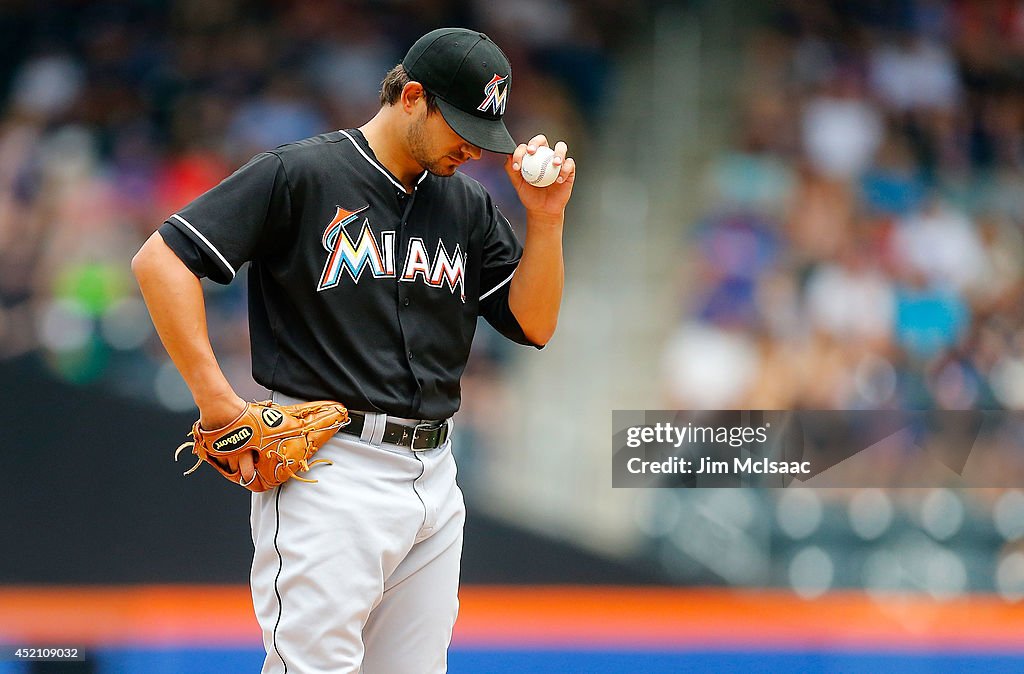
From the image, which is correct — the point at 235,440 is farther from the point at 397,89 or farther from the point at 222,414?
the point at 397,89

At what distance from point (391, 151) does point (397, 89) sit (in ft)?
0.35

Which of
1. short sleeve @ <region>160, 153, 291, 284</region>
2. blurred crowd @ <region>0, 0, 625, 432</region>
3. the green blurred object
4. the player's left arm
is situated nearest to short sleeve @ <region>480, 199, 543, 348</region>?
the player's left arm

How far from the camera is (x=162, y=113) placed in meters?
4.55

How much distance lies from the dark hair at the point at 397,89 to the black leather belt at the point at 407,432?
0.53m

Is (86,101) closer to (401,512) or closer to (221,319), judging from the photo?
(221,319)

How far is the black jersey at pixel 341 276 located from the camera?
189 centimetres

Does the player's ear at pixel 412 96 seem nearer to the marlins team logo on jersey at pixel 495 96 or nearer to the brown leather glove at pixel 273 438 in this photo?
the marlins team logo on jersey at pixel 495 96

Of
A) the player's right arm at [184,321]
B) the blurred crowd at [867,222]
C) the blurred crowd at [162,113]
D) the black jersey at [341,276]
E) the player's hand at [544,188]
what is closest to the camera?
the player's right arm at [184,321]

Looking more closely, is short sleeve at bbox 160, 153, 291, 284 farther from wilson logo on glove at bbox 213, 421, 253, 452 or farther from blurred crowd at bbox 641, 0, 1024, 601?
blurred crowd at bbox 641, 0, 1024, 601


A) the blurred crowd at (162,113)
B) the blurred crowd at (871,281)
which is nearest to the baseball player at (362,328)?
the blurred crowd at (162,113)

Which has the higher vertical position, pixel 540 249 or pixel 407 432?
pixel 540 249

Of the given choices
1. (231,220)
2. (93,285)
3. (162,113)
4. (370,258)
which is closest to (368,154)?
(370,258)

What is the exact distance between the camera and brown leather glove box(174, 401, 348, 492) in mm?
1819

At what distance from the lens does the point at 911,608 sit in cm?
401
